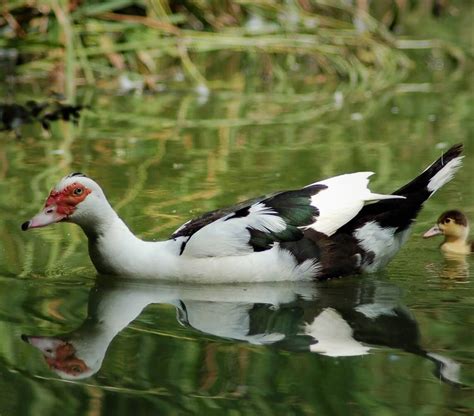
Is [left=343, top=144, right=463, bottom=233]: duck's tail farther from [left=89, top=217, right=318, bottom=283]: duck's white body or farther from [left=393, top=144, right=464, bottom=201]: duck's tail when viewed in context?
[left=89, top=217, right=318, bottom=283]: duck's white body

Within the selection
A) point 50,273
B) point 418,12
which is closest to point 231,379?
point 50,273

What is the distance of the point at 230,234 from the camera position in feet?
22.0

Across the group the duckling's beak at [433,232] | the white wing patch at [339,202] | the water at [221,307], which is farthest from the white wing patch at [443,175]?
the duckling's beak at [433,232]

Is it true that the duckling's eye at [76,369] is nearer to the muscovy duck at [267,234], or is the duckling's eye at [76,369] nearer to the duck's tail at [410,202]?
the muscovy duck at [267,234]

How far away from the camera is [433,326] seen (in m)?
5.93

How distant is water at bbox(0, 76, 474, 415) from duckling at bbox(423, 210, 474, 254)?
0.10 m

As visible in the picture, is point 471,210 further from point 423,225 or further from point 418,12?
point 418,12

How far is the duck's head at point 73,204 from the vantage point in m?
6.85

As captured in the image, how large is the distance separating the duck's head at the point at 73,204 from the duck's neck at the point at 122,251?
57 millimetres

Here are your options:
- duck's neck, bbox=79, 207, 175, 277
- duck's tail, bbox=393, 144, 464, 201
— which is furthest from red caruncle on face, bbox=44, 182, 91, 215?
duck's tail, bbox=393, 144, 464, 201

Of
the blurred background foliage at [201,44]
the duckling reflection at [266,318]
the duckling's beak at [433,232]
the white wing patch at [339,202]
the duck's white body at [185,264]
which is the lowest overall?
the duckling reflection at [266,318]

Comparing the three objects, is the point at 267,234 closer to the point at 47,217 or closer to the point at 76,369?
the point at 47,217

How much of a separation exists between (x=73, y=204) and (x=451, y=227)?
2268mm

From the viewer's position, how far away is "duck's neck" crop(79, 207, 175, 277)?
6801 millimetres
